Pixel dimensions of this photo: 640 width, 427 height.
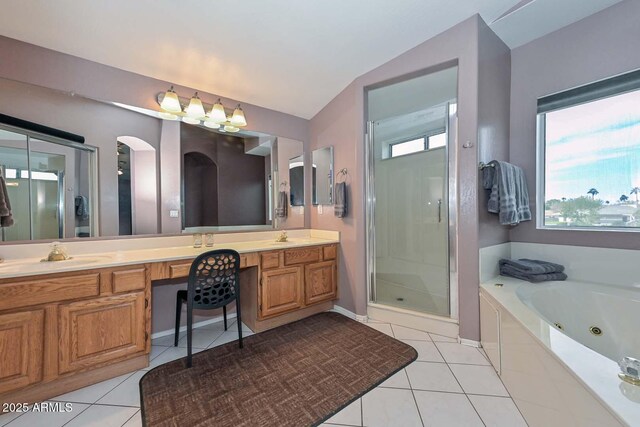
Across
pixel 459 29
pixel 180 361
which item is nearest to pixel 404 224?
pixel 459 29

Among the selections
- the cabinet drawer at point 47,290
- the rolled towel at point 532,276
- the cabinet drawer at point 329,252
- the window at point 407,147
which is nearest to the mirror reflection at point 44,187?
the cabinet drawer at point 47,290

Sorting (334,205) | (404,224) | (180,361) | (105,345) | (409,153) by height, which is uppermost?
(409,153)

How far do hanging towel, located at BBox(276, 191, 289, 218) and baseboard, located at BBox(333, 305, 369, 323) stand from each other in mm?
1203

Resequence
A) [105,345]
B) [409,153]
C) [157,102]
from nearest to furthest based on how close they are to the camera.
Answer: [105,345], [157,102], [409,153]

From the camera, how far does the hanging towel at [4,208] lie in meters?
1.62

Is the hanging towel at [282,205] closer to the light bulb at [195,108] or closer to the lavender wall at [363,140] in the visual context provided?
the lavender wall at [363,140]

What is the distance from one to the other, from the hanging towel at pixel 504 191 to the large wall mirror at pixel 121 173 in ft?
6.97

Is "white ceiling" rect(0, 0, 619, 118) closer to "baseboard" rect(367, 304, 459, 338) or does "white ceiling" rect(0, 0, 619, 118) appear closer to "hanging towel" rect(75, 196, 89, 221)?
"hanging towel" rect(75, 196, 89, 221)

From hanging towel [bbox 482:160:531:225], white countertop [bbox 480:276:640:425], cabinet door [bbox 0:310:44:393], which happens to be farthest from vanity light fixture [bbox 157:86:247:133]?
white countertop [bbox 480:276:640:425]

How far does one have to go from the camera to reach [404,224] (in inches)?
124

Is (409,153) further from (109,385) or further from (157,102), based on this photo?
(109,385)

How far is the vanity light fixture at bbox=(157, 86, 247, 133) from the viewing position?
2199 mm

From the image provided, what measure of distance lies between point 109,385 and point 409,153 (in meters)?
3.31

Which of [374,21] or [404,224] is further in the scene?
[404,224]
